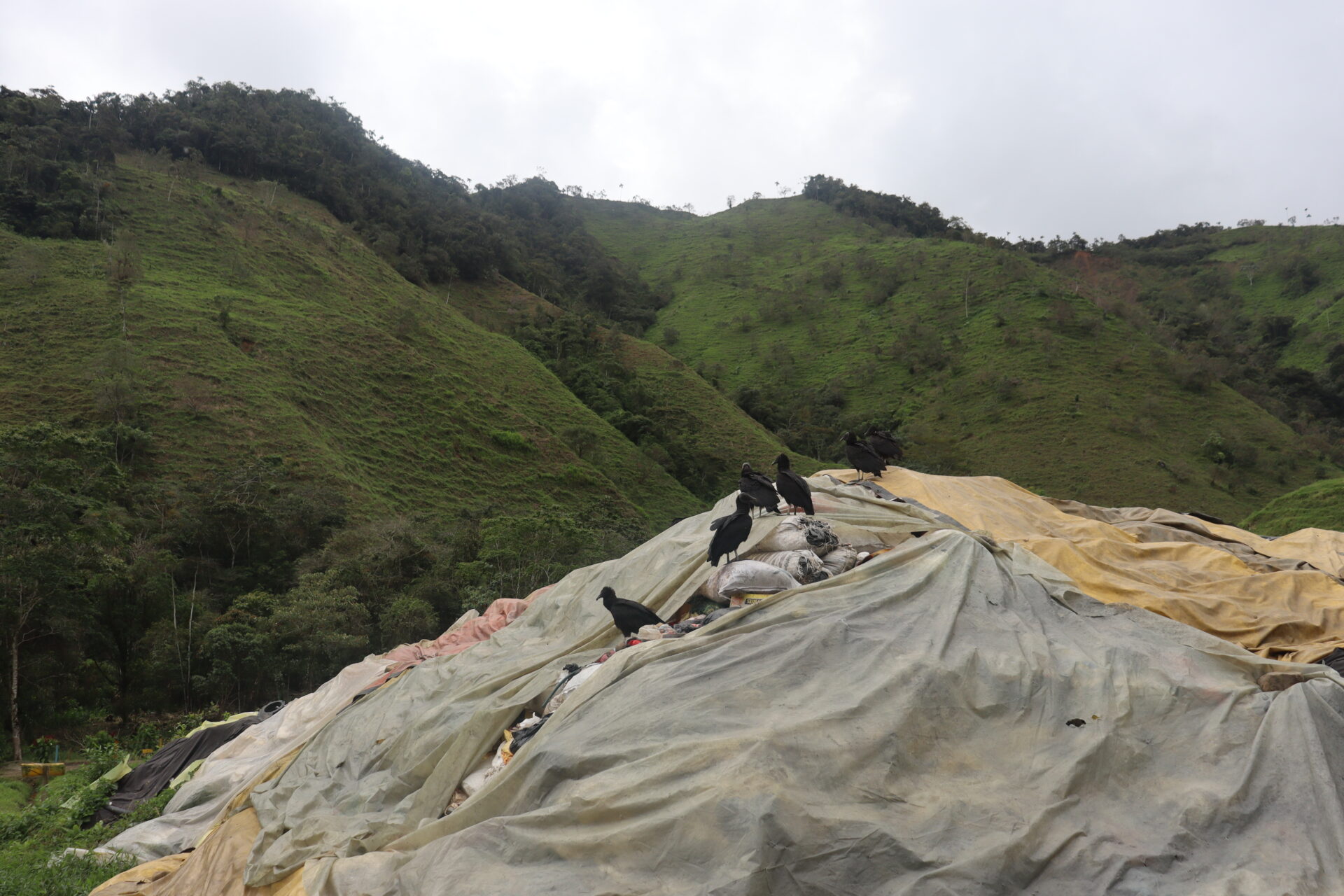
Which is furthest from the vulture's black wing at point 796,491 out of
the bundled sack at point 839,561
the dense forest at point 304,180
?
the dense forest at point 304,180

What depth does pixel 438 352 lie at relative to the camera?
38.7 m

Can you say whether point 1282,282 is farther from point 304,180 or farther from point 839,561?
point 304,180

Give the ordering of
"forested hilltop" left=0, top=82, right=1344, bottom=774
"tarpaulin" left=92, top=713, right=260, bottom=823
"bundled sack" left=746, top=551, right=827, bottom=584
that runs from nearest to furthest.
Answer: "bundled sack" left=746, top=551, right=827, bottom=584, "tarpaulin" left=92, top=713, right=260, bottom=823, "forested hilltop" left=0, top=82, right=1344, bottom=774

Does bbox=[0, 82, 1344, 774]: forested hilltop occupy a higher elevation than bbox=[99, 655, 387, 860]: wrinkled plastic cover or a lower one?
higher

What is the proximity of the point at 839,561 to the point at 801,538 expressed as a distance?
44 cm

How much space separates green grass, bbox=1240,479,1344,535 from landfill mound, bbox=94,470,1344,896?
10580 mm

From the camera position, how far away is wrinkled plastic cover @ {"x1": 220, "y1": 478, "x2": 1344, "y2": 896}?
320cm

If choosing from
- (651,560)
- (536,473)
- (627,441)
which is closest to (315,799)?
(651,560)

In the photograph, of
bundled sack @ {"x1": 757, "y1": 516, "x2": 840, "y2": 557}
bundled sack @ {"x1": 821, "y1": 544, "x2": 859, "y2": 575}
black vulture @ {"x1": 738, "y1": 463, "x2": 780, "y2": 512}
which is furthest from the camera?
black vulture @ {"x1": 738, "y1": 463, "x2": 780, "y2": 512}

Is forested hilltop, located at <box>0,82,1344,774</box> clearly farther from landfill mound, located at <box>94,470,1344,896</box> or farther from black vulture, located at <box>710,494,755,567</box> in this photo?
black vulture, located at <box>710,494,755,567</box>

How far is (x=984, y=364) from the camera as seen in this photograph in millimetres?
40938

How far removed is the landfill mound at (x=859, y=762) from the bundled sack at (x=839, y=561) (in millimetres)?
703

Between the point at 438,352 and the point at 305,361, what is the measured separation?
755cm

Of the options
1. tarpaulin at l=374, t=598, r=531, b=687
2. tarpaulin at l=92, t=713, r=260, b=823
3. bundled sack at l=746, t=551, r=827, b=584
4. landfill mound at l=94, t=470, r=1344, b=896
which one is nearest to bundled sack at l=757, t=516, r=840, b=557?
bundled sack at l=746, t=551, r=827, b=584
